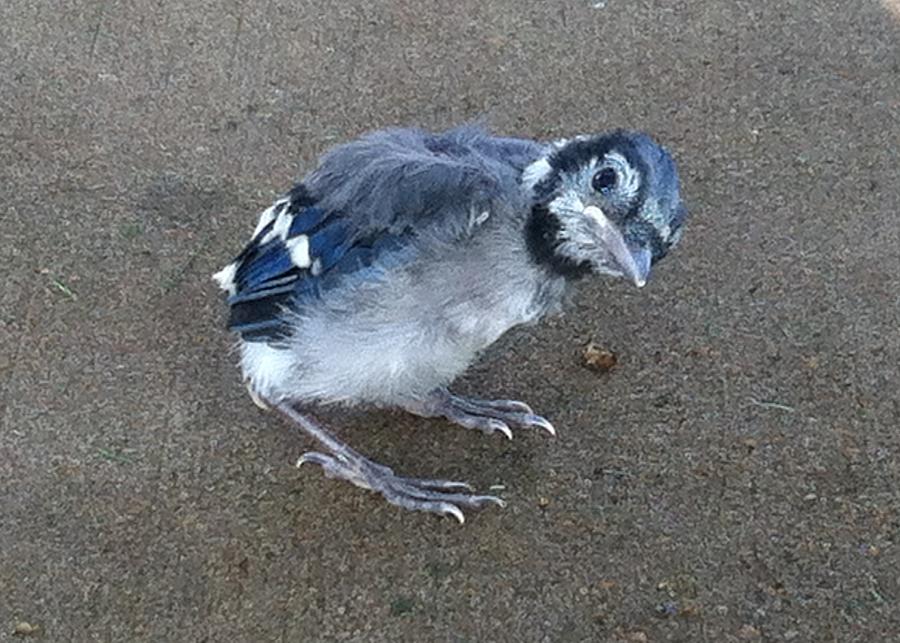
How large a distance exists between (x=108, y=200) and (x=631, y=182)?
1632mm

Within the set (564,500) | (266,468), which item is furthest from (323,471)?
(564,500)

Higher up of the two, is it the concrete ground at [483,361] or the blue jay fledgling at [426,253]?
the blue jay fledgling at [426,253]

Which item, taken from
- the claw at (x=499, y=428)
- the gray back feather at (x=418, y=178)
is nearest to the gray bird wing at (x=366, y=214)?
the gray back feather at (x=418, y=178)

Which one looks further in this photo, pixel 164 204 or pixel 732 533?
pixel 164 204

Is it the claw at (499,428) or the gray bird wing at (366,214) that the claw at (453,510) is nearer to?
the claw at (499,428)

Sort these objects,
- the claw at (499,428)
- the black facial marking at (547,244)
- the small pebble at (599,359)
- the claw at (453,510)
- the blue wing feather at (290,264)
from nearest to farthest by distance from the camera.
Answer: the black facial marking at (547,244), the blue wing feather at (290,264), the claw at (453,510), the claw at (499,428), the small pebble at (599,359)

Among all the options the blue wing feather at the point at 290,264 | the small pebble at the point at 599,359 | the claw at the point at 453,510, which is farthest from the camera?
the small pebble at the point at 599,359

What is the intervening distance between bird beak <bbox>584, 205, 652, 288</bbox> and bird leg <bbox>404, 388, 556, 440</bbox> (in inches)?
25.8

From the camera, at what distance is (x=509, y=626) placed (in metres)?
2.51

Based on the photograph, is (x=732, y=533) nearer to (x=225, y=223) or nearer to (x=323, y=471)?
(x=323, y=471)

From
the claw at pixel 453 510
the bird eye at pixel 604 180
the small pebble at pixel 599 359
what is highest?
the bird eye at pixel 604 180

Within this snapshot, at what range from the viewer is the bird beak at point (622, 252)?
231 cm

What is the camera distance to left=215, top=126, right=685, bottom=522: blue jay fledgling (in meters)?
2.33

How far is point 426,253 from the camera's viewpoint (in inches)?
96.7
